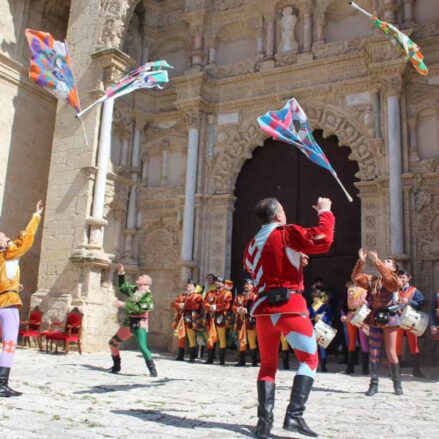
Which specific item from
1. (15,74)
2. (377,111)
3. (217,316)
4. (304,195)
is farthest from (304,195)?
(15,74)

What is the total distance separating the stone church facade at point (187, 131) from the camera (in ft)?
35.5

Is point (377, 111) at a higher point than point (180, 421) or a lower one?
higher

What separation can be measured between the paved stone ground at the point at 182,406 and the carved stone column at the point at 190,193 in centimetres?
433

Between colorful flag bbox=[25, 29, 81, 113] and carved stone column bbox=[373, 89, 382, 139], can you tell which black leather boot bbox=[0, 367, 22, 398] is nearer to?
colorful flag bbox=[25, 29, 81, 113]

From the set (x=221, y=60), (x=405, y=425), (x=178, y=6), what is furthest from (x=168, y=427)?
(x=178, y=6)

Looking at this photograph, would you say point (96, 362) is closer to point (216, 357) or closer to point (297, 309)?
point (216, 357)

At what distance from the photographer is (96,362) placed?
908cm

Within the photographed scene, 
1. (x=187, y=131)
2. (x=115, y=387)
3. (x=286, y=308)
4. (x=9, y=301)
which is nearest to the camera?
(x=286, y=308)

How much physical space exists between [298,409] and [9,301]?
3.20 m

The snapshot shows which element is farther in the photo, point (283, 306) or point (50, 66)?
point (50, 66)

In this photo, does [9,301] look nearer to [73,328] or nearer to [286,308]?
[286,308]

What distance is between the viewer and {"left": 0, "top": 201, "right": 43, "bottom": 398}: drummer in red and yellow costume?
518 cm

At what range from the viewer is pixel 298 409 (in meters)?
3.74

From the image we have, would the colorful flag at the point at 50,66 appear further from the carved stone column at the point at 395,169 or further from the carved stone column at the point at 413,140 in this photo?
the carved stone column at the point at 413,140
